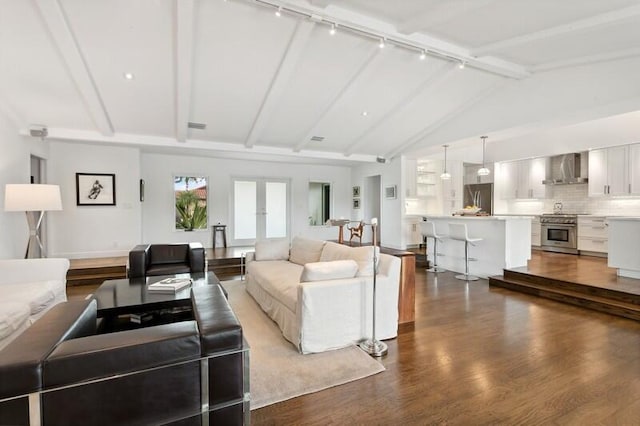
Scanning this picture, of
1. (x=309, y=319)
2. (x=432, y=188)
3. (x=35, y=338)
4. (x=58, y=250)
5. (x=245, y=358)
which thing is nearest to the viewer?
(x=35, y=338)

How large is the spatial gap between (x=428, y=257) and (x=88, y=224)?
23.1ft

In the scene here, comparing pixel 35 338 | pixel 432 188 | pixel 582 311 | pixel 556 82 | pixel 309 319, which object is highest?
pixel 556 82

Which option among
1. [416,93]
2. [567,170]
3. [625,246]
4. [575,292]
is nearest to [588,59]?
[416,93]

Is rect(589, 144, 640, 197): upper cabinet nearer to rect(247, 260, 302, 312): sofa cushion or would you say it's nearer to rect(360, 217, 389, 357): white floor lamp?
rect(360, 217, 389, 357): white floor lamp

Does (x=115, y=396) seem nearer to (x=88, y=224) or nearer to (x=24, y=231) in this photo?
(x=24, y=231)

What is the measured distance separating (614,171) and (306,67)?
22.0ft

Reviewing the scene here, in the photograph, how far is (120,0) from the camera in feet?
10.7

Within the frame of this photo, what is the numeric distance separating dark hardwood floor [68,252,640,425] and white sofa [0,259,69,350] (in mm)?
1971

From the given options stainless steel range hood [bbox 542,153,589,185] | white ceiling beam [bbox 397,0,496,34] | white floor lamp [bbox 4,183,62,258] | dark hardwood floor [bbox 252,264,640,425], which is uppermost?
white ceiling beam [bbox 397,0,496,34]

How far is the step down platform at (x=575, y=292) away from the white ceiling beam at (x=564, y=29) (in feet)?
10.2

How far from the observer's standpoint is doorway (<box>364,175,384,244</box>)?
32.1ft

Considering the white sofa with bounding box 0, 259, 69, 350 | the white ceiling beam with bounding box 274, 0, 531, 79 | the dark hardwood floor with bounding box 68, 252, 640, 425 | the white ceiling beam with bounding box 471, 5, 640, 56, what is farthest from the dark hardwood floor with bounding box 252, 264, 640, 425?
the white ceiling beam with bounding box 274, 0, 531, 79

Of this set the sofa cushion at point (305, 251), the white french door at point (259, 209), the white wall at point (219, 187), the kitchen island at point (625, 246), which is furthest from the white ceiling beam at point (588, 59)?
the white french door at point (259, 209)

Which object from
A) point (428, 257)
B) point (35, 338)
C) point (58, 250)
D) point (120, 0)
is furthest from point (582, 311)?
point (58, 250)
